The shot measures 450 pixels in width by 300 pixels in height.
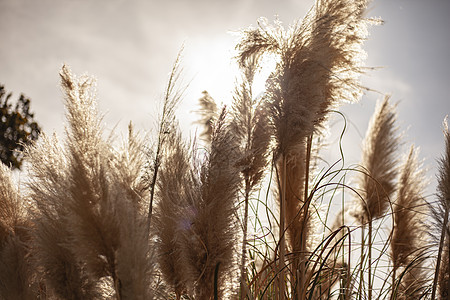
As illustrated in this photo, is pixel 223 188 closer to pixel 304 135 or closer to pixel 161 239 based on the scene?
pixel 161 239

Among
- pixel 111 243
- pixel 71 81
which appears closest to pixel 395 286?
pixel 111 243

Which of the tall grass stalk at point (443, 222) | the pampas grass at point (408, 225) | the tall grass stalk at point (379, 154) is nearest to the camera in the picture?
the tall grass stalk at point (443, 222)

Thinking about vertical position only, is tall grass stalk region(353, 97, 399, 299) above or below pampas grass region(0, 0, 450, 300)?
above

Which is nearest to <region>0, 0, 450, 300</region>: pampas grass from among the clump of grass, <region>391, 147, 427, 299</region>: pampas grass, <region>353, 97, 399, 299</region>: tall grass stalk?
the clump of grass

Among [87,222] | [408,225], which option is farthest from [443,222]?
[87,222]

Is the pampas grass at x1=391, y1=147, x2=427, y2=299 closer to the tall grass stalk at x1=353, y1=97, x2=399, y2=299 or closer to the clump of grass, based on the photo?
the tall grass stalk at x1=353, y1=97, x2=399, y2=299

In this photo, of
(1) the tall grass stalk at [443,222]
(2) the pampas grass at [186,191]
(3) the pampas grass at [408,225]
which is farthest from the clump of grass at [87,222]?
(3) the pampas grass at [408,225]

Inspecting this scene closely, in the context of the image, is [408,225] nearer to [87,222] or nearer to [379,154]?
[379,154]

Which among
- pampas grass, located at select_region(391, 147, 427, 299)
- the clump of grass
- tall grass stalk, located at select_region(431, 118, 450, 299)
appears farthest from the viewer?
pampas grass, located at select_region(391, 147, 427, 299)

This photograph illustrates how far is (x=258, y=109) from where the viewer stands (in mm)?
2484

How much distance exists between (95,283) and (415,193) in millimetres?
3176

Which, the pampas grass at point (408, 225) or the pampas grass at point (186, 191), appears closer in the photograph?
the pampas grass at point (186, 191)

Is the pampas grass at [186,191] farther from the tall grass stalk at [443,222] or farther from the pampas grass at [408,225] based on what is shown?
the pampas grass at [408,225]

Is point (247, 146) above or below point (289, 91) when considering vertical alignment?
below
